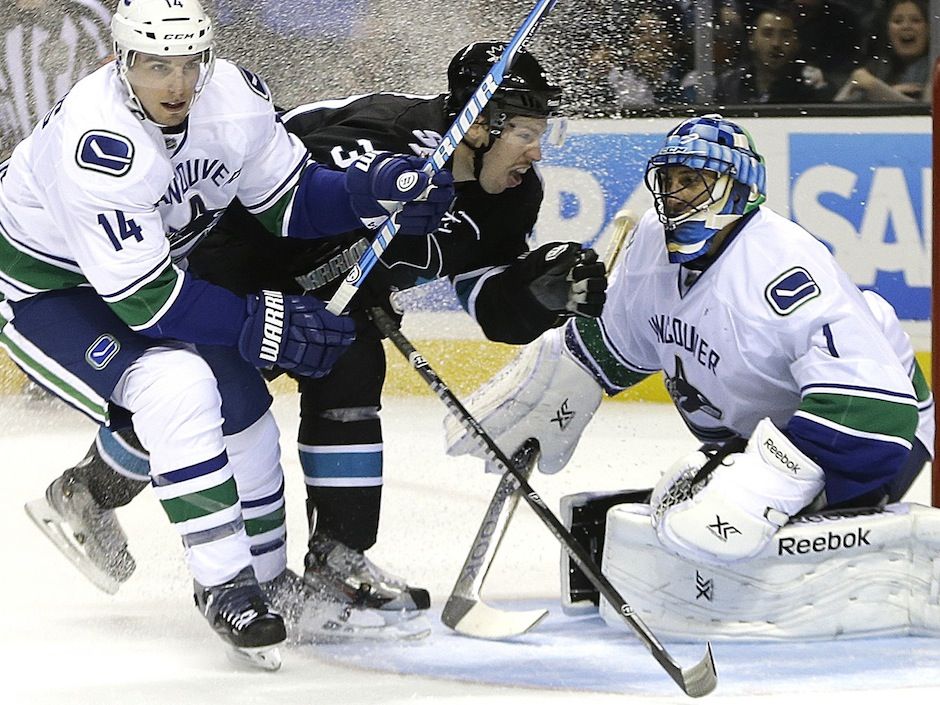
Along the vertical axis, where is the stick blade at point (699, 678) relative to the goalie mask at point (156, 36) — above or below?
below

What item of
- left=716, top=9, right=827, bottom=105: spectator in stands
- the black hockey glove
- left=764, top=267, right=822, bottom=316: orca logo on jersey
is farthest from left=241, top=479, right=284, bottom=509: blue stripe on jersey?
left=716, top=9, right=827, bottom=105: spectator in stands

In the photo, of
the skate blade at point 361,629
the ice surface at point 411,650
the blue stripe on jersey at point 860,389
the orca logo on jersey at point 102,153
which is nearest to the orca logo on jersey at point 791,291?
the blue stripe on jersey at point 860,389

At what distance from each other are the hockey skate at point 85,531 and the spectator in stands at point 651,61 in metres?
2.41

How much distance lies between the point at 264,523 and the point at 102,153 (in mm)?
789

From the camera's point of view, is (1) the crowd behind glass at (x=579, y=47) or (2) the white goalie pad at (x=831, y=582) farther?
(1) the crowd behind glass at (x=579, y=47)

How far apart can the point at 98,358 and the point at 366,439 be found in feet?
1.81

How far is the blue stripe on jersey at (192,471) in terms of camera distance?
2.78 m

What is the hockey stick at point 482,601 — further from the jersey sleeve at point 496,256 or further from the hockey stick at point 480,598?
the jersey sleeve at point 496,256

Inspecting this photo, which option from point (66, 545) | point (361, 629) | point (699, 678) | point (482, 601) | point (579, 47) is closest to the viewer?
point (699, 678)

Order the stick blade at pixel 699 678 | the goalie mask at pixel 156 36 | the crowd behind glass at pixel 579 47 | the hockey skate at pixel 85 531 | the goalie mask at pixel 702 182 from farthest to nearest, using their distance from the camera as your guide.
A: the crowd behind glass at pixel 579 47, the hockey skate at pixel 85 531, the goalie mask at pixel 702 182, the goalie mask at pixel 156 36, the stick blade at pixel 699 678

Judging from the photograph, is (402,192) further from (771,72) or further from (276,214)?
(771,72)

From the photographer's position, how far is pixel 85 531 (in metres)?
3.30

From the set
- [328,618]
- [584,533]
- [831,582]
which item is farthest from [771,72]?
[328,618]

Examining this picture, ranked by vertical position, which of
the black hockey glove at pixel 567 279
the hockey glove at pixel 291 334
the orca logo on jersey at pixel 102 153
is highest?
the orca logo on jersey at pixel 102 153
